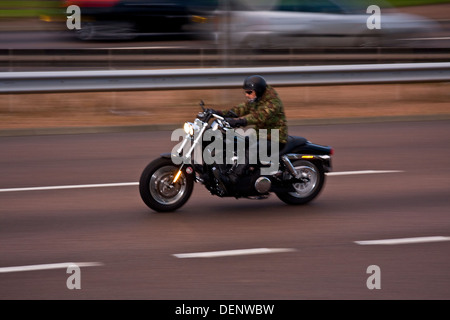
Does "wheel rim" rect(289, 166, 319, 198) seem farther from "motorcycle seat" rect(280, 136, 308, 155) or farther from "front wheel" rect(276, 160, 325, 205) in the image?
"motorcycle seat" rect(280, 136, 308, 155)

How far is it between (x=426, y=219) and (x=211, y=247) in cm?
243

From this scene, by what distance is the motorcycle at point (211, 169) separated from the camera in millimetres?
8617

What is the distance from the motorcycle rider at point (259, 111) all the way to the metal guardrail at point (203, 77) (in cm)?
597

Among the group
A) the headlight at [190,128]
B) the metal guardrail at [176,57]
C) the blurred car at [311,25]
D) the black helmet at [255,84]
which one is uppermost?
the blurred car at [311,25]

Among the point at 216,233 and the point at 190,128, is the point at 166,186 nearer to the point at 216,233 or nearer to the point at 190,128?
the point at 190,128

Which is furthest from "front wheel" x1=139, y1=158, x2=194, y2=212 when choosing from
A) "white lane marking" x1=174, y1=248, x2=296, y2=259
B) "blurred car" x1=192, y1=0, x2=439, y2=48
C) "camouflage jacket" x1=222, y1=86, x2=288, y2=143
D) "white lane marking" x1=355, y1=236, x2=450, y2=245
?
"blurred car" x1=192, y1=0, x2=439, y2=48

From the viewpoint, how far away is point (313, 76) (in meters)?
15.6

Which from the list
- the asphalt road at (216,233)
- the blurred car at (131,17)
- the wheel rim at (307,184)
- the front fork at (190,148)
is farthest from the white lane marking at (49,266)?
the blurred car at (131,17)

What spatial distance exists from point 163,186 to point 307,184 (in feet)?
5.44

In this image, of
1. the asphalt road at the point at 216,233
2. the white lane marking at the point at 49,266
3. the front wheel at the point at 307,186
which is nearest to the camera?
the asphalt road at the point at 216,233

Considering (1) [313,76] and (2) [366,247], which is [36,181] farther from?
(1) [313,76]

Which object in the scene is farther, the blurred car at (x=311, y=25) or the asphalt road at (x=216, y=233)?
the blurred car at (x=311, y=25)

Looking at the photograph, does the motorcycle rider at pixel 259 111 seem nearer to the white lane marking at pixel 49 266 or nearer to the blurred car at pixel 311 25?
the white lane marking at pixel 49 266

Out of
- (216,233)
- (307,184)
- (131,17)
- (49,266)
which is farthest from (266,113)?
(131,17)
